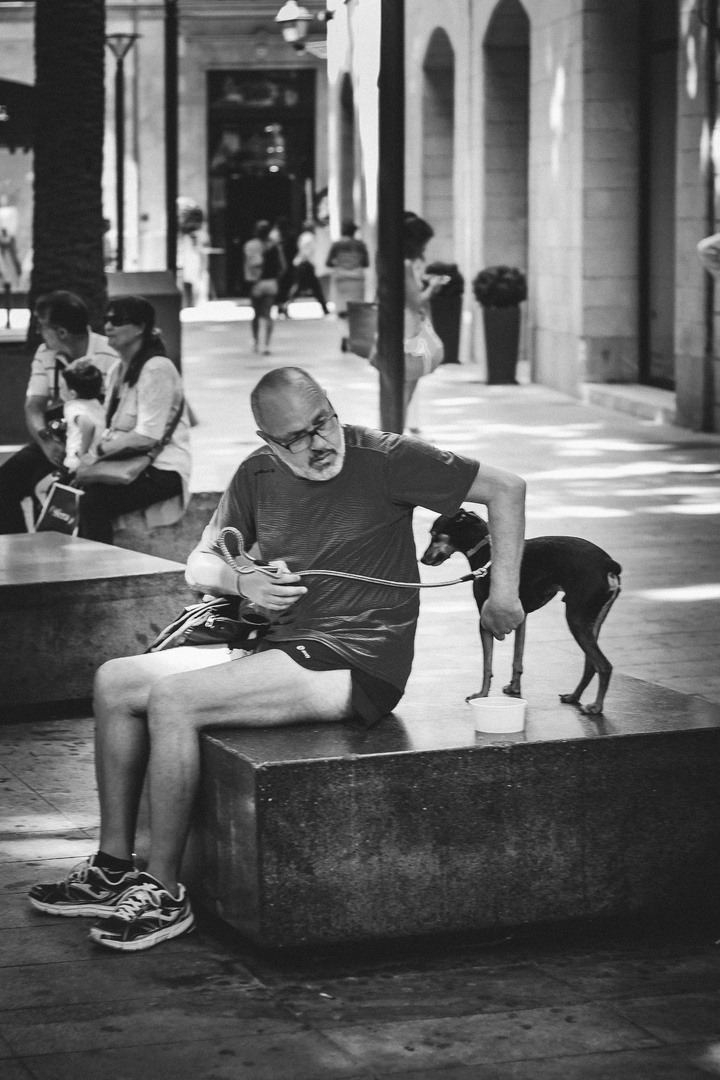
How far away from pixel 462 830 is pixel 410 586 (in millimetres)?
655

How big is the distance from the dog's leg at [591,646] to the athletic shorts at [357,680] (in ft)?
1.71

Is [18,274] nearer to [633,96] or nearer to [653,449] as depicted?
[633,96]

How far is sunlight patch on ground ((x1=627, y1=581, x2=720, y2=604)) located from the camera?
9.09m

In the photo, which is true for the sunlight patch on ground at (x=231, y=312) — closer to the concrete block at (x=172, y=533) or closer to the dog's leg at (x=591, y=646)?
the concrete block at (x=172, y=533)

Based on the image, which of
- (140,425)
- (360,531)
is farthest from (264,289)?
(360,531)

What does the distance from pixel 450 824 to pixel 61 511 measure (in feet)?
14.6

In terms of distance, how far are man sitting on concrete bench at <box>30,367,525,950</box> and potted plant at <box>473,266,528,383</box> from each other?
1588 centimetres

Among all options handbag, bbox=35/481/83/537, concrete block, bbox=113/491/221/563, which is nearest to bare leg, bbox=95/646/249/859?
concrete block, bbox=113/491/221/563

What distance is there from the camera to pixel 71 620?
711cm

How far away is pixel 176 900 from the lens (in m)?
4.70

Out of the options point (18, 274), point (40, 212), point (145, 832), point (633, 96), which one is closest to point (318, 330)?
point (18, 274)

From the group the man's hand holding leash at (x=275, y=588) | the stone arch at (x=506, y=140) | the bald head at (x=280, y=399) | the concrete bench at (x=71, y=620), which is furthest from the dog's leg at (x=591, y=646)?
the stone arch at (x=506, y=140)

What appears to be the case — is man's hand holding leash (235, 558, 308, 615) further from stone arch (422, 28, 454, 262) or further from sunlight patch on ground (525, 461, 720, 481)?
stone arch (422, 28, 454, 262)

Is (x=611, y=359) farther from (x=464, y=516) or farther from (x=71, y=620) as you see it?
(x=464, y=516)
